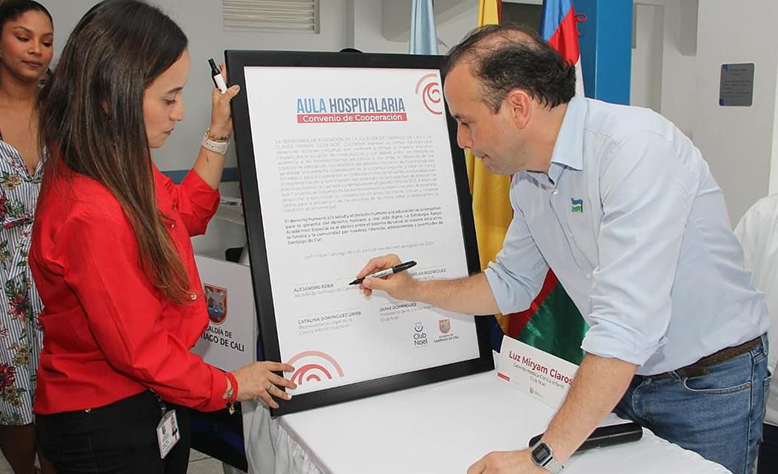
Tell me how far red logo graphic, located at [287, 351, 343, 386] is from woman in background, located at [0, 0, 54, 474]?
1.30 m

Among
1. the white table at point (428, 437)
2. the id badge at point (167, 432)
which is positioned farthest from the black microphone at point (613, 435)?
the id badge at point (167, 432)

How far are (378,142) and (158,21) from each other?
0.54m

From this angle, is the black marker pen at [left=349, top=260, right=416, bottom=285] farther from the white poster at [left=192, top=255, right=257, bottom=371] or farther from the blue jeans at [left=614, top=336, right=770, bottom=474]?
the white poster at [left=192, top=255, right=257, bottom=371]

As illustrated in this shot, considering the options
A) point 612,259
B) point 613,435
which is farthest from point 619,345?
point 613,435

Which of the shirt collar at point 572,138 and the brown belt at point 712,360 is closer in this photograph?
the shirt collar at point 572,138

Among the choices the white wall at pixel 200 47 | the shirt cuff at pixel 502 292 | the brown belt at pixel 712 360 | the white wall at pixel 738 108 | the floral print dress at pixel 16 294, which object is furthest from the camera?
the white wall at pixel 200 47

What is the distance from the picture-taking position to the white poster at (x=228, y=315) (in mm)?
2146

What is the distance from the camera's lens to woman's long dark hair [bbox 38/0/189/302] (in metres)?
1.18

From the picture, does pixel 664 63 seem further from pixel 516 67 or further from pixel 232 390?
pixel 232 390

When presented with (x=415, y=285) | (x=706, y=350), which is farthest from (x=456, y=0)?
(x=706, y=350)

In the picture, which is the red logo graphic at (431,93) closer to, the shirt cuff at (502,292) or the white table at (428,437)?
the shirt cuff at (502,292)

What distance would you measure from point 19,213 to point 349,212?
4.43 ft

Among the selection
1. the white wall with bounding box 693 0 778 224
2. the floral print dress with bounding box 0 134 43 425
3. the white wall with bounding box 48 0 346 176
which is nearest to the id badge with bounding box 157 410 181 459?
the floral print dress with bounding box 0 134 43 425

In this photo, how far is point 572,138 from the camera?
1.20 meters
